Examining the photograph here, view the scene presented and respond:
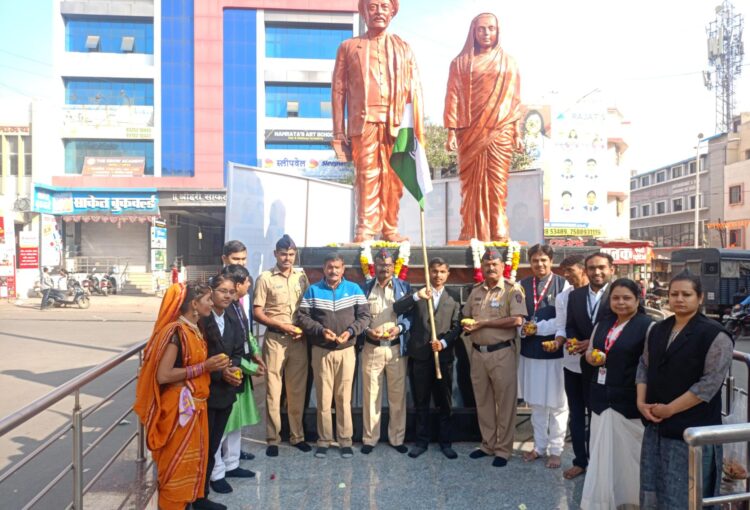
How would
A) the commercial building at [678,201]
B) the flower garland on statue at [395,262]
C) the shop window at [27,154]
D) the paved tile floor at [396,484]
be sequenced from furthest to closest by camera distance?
the commercial building at [678,201] < the shop window at [27,154] < the flower garland on statue at [395,262] < the paved tile floor at [396,484]

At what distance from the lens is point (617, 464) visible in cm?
301

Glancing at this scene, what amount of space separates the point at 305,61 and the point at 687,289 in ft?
78.0

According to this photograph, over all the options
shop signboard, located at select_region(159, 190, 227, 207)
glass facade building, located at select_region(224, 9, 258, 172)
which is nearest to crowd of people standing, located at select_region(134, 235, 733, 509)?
shop signboard, located at select_region(159, 190, 227, 207)

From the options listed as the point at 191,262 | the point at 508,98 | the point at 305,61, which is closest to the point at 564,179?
the point at 305,61

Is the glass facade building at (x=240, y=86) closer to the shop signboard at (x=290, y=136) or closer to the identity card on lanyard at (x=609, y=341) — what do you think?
the shop signboard at (x=290, y=136)

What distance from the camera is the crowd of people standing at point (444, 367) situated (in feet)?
8.66

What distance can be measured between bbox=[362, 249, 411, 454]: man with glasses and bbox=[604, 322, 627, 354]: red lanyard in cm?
148

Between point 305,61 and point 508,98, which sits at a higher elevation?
point 305,61

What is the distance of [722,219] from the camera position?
3116cm

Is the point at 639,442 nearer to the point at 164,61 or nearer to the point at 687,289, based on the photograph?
the point at 687,289

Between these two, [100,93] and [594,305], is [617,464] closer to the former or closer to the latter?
[594,305]

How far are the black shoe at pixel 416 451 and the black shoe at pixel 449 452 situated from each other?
0.50ft

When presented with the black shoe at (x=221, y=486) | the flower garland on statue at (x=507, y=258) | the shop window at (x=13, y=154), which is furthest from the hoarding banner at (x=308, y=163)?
the black shoe at (x=221, y=486)

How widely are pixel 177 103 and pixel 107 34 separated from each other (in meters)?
4.64
